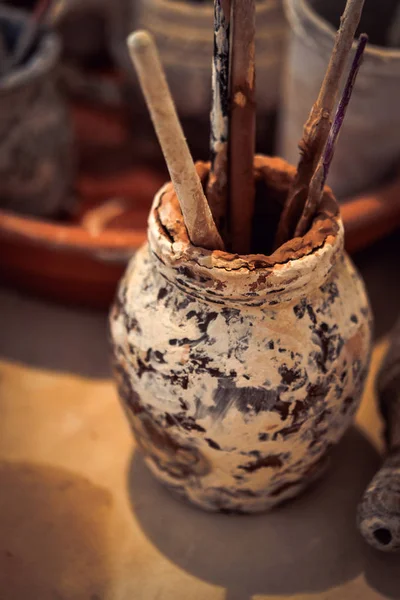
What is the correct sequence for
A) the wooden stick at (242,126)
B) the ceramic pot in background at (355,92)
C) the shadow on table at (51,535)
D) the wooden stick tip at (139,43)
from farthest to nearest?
the ceramic pot in background at (355,92)
the shadow on table at (51,535)
the wooden stick at (242,126)
the wooden stick tip at (139,43)

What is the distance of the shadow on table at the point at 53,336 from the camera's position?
819 millimetres

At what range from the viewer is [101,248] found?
0.75 meters

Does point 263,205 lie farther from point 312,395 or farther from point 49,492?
point 49,492

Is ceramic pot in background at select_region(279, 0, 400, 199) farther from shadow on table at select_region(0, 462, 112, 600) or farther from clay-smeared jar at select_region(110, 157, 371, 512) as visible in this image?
shadow on table at select_region(0, 462, 112, 600)

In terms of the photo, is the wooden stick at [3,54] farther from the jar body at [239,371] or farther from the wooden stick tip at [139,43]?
the wooden stick tip at [139,43]

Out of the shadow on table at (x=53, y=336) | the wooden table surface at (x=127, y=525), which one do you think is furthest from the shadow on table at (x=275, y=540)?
the shadow on table at (x=53, y=336)

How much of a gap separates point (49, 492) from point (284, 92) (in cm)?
57

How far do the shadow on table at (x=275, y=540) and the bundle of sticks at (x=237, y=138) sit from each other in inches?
11.1

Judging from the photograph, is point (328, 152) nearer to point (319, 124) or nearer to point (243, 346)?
point (319, 124)

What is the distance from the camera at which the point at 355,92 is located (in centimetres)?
74

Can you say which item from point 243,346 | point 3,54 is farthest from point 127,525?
point 3,54

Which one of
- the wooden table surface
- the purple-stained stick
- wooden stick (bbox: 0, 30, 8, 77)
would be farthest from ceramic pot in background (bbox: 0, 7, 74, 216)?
the purple-stained stick

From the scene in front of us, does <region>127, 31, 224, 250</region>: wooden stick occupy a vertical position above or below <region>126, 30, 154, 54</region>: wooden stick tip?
below

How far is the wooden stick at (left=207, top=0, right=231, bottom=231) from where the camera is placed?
47 cm
